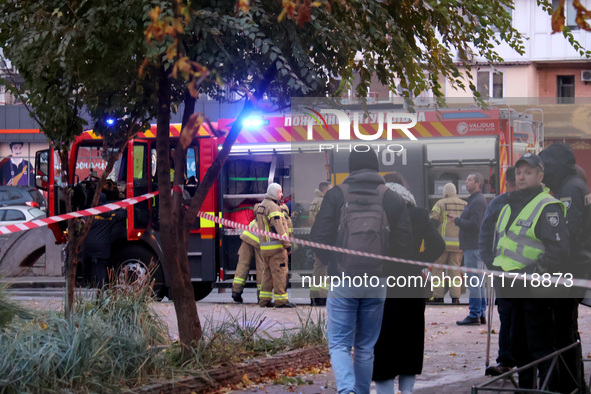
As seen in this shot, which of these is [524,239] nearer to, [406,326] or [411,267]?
[411,267]

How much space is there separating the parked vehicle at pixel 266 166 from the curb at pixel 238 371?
5.47 meters

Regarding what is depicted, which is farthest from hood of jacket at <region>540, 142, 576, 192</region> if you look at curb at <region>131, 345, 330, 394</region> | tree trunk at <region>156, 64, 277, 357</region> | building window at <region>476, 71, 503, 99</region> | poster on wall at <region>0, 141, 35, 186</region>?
poster on wall at <region>0, 141, 35, 186</region>

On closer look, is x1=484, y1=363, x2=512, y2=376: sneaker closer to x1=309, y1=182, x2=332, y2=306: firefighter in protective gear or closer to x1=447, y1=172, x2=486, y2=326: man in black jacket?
x1=447, y1=172, x2=486, y2=326: man in black jacket

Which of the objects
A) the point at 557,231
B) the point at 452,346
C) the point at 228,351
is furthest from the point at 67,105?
the point at 452,346

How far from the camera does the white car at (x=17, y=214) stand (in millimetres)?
21750

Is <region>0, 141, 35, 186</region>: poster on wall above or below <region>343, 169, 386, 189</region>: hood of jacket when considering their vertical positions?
above

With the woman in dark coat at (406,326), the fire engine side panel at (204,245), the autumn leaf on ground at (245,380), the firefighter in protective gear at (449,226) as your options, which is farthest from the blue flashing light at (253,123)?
the woman in dark coat at (406,326)

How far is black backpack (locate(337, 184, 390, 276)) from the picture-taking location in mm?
6141

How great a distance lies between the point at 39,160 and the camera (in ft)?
48.6

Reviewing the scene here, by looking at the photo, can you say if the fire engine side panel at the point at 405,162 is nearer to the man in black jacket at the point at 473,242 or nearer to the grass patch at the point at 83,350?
the man in black jacket at the point at 473,242

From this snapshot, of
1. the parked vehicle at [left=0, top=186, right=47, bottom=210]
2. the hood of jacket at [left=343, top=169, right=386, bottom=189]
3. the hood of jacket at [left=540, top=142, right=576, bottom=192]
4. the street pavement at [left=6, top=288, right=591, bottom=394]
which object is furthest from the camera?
the parked vehicle at [left=0, top=186, right=47, bottom=210]

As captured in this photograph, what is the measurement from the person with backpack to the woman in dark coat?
0.64 ft

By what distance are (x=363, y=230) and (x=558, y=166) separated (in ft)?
6.35

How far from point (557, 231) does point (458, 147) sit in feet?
26.6
